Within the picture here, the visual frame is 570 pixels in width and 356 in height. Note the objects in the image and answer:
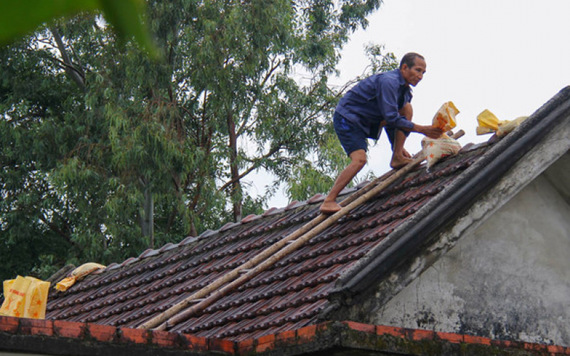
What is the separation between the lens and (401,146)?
23.7 feet

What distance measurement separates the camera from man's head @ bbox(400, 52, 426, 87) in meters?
6.86

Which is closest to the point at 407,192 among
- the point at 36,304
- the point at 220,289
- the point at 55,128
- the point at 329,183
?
the point at 220,289

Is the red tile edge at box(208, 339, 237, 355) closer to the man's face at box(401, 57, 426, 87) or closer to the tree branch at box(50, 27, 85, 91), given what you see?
the man's face at box(401, 57, 426, 87)

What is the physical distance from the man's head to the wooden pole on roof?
608 mm

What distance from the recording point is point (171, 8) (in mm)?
18875

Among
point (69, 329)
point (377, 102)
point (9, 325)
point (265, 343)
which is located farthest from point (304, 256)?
point (9, 325)

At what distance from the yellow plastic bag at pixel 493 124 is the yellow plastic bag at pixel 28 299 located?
3.89 metres

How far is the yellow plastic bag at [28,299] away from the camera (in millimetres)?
7090

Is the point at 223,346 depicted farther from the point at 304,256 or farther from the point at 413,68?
the point at 413,68

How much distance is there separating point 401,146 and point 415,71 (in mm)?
710

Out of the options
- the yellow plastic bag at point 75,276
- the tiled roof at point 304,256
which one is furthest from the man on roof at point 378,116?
the yellow plastic bag at point 75,276

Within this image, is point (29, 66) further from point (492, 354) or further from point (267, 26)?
point (492, 354)

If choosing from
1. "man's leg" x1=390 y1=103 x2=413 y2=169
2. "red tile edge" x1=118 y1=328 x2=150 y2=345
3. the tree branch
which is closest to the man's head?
"man's leg" x1=390 y1=103 x2=413 y2=169

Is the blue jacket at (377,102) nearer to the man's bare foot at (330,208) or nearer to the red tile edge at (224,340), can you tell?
the man's bare foot at (330,208)
